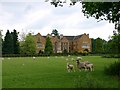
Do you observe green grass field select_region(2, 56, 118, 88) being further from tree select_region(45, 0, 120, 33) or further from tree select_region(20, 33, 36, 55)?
tree select_region(20, 33, 36, 55)

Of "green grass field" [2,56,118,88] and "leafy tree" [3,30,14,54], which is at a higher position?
"leafy tree" [3,30,14,54]

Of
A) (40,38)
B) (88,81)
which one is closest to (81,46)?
(40,38)

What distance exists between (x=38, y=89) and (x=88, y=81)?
350cm

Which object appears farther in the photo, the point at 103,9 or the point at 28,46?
the point at 28,46

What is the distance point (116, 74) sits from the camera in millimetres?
22891

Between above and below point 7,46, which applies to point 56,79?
below

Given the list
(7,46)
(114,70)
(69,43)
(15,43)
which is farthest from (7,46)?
(114,70)

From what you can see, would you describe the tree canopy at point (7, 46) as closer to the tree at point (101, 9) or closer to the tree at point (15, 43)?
the tree at point (15, 43)

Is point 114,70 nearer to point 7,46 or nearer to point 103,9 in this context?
point 103,9

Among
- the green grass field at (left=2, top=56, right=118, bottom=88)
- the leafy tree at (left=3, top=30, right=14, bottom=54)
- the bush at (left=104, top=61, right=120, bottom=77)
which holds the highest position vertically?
the leafy tree at (left=3, top=30, right=14, bottom=54)

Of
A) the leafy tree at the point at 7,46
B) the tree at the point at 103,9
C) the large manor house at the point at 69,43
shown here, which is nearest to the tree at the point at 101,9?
the tree at the point at 103,9

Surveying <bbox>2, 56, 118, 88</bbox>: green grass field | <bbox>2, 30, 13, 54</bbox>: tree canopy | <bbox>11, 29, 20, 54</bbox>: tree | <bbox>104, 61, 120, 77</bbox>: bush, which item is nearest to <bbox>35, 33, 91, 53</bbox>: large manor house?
<bbox>11, 29, 20, 54</bbox>: tree

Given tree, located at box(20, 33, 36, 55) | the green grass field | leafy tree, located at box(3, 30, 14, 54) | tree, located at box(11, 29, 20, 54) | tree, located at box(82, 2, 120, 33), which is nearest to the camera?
the green grass field

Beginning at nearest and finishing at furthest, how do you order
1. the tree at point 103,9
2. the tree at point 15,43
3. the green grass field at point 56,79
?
the green grass field at point 56,79 → the tree at point 103,9 → the tree at point 15,43
